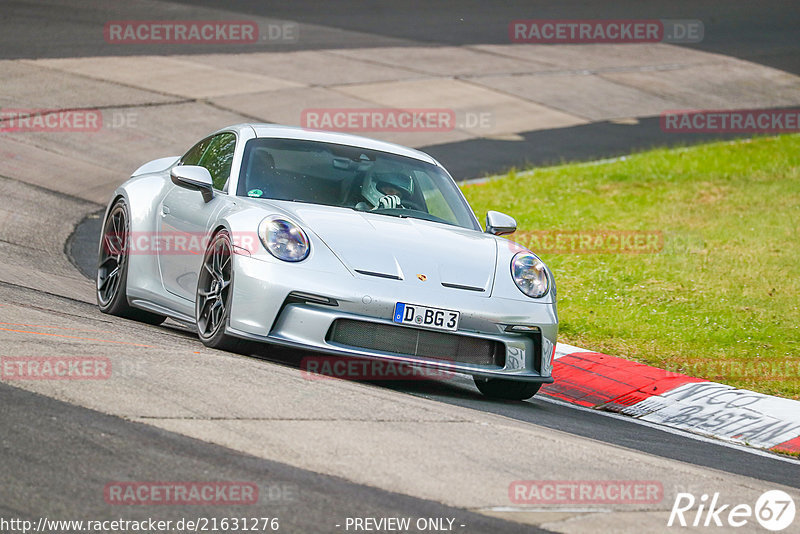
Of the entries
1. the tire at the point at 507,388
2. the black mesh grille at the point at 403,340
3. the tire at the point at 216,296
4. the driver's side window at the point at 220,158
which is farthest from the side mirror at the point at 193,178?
the tire at the point at 507,388

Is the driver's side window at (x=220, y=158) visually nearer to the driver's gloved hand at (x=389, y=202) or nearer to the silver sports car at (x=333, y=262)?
the silver sports car at (x=333, y=262)

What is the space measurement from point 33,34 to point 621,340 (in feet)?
52.0

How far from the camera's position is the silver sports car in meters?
6.44

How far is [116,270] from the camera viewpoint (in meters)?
8.29

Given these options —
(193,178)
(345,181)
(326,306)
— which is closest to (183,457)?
(326,306)

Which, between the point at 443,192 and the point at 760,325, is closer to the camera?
the point at 443,192

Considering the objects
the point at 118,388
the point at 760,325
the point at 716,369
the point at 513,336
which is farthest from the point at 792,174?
the point at 118,388

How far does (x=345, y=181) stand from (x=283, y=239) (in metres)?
1.15

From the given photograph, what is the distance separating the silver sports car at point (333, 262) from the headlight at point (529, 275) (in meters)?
0.01

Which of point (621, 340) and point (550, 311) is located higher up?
point (550, 311)

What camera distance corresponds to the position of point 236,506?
4.22 metres

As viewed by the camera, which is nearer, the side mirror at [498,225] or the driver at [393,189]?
the driver at [393,189]

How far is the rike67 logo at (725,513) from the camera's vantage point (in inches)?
188

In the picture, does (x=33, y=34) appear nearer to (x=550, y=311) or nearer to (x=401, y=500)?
(x=550, y=311)
